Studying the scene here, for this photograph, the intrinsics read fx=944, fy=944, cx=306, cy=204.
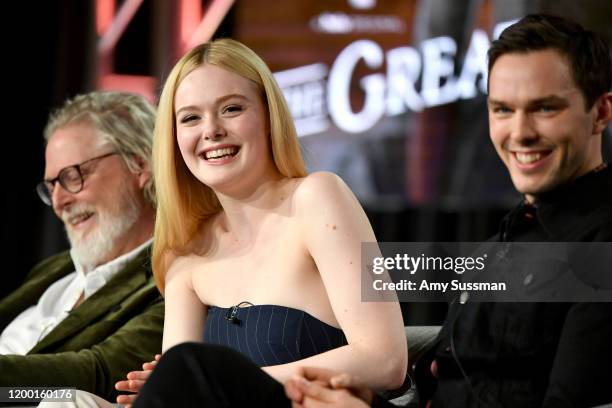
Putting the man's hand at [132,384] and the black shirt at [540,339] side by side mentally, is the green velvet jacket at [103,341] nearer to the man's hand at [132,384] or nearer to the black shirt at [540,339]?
the man's hand at [132,384]

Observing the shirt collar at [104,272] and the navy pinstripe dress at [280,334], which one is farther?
the shirt collar at [104,272]

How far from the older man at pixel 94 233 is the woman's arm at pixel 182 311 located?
0.36m

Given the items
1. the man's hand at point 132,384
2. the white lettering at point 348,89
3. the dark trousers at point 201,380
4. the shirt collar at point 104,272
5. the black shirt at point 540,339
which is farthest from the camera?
the white lettering at point 348,89

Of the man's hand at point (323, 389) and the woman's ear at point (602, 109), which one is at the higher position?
the woman's ear at point (602, 109)

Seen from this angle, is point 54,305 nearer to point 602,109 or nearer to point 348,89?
point 602,109

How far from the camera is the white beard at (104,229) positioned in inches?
119

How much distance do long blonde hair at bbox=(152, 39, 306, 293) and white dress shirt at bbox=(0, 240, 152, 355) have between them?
539 millimetres

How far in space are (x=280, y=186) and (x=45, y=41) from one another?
3.09 meters

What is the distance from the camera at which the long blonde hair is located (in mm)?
2221

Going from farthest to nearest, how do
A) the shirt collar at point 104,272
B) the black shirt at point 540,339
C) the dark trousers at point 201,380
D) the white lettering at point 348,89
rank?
the white lettering at point 348,89
the shirt collar at point 104,272
the black shirt at point 540,339
the dark trousers at point 201,380

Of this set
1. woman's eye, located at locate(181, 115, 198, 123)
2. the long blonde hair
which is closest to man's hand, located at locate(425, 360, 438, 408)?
the long blonde hair

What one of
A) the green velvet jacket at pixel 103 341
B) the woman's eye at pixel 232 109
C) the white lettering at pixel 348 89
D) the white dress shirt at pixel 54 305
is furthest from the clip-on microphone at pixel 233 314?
the white lettering at pixel 348 89

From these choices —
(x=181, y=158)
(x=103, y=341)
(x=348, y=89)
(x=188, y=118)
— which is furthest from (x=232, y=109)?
(x=348, y=89)

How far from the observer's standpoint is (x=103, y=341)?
274 centimetres
